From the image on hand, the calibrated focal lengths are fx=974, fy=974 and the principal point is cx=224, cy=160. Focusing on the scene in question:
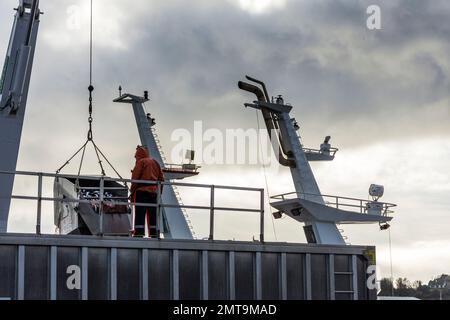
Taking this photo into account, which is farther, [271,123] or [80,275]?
[271,123]

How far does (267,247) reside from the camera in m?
15.9

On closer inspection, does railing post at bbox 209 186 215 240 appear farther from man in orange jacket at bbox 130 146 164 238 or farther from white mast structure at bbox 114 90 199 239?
white mast structure at bbox 114 90 199 239

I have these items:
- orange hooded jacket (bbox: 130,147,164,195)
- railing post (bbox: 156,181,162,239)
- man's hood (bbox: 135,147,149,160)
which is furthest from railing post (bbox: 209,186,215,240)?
man's hood (bbox: 135,147,149,160)

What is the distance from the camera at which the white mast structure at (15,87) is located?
1775cm

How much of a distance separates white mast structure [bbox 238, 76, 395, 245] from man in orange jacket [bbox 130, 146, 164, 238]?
22.8m

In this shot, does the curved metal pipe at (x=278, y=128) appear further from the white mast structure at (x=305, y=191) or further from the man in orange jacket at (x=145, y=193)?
the man in orange jacket at (x=145, y=193)

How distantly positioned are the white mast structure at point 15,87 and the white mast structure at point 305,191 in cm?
2180

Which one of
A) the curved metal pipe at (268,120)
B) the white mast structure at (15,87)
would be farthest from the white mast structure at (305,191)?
the white mast structure at (15,87)

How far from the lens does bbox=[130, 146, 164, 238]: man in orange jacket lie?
16.1m

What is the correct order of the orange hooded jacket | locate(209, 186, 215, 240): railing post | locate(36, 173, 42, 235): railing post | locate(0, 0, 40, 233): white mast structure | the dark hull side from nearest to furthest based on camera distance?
1. the dark hull side
2. locate(36, 173, 42, 235): railing post
3. locate(209, 186, 215, 240): railing post
4. the orange hooded jacket
5. locate(0, 0, 40, 233): white mast structure

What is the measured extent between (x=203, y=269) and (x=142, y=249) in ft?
3.53

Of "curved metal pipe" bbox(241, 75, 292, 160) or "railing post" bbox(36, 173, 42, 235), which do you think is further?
"curved metal pipe" bbox(241, 75, 292, 160)
